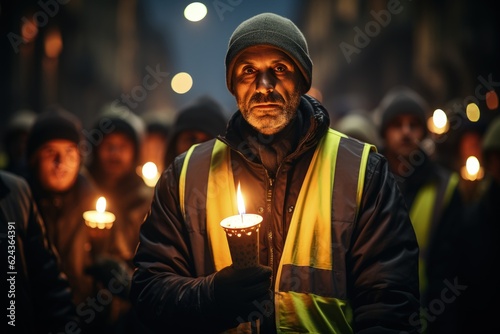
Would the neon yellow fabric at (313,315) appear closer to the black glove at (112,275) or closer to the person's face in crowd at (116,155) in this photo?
the black glove at (112,275)

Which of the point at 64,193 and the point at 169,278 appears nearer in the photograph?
the point at 169,278

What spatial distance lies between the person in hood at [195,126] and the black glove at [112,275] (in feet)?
4.73

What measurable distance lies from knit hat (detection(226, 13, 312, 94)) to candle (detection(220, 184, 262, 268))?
874 millimetres

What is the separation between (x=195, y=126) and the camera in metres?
6.15

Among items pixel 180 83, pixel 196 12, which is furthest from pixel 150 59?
pixel 196 12

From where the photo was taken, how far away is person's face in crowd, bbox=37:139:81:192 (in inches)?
216

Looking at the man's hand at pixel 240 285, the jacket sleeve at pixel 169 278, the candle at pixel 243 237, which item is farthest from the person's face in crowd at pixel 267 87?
the man's hand at pixel 240 285

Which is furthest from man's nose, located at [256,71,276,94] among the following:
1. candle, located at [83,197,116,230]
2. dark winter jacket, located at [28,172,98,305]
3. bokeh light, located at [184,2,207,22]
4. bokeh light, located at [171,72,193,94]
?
bokeh light, located at [171,72,193,94]

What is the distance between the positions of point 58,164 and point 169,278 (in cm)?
292

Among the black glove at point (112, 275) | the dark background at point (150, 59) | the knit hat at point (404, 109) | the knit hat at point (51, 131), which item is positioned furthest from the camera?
the dark background at point (150, 59)

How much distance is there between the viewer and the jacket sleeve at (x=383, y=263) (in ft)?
9.29

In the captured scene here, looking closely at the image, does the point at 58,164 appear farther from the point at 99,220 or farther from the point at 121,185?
the point at 99,220

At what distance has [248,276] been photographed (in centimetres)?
276

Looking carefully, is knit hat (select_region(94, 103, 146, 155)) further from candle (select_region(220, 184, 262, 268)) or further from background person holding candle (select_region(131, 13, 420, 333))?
candle (select_region(220, 184, 262, 268))
